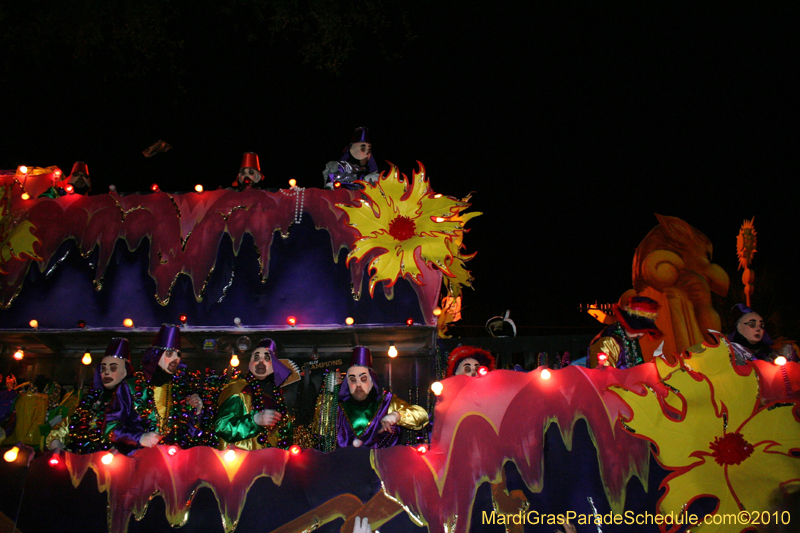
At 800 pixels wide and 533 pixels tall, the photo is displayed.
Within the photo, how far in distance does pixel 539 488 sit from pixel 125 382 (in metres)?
3.10

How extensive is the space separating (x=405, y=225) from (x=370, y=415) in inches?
63.3

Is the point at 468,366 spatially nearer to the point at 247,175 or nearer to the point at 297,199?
the point at 297,199

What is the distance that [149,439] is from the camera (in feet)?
12.5

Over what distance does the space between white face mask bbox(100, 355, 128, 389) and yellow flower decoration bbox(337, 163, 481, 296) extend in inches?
81.0

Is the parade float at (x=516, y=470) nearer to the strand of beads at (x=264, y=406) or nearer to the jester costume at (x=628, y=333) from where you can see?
the strand of beads at (x=264, y=406)

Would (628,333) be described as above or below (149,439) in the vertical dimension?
above

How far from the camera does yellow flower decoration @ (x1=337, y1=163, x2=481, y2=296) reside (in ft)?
15.5

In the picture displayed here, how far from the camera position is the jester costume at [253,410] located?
4211mm

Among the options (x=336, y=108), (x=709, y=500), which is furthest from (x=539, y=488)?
(x=336, y=108)

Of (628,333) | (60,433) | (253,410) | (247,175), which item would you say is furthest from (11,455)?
(628,333)

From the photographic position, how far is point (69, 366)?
5504 mm

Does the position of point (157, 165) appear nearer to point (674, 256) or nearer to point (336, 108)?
point (336, 108)

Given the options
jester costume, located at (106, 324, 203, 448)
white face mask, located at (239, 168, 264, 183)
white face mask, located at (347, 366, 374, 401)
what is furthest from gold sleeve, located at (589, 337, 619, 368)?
white face mask, located at (239, 168, 264, 183)

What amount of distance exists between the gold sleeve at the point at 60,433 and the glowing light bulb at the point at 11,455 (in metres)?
0.80
